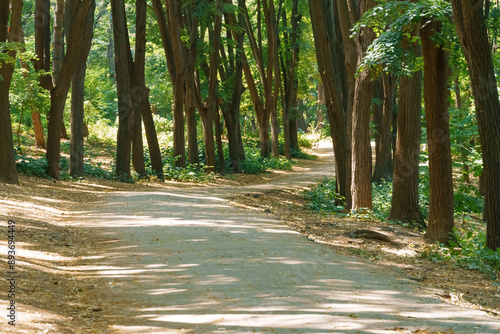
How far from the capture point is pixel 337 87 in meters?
15.9

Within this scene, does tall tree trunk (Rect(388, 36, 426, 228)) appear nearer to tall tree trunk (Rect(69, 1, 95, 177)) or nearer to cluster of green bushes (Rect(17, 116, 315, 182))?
cluster of green bushes (Rect(17, 116, 315, 182))

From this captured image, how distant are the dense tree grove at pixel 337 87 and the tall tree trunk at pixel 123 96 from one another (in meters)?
0.04

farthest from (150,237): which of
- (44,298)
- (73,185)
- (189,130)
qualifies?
(189,130)

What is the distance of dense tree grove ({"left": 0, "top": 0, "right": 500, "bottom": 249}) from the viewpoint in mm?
9762

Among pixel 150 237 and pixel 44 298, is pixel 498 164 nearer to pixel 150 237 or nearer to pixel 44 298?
pixel 150 237

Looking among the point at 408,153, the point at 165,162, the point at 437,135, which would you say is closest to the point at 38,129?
the point at 165,162

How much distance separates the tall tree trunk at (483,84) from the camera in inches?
345

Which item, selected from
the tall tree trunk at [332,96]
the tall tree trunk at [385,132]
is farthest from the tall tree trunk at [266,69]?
the tall tree trunk at [332,96]

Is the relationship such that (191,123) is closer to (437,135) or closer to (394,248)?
(437,135)

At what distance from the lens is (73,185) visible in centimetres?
1667

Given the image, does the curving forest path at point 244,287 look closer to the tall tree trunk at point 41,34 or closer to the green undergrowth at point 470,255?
the green undergrowth at point 470,255

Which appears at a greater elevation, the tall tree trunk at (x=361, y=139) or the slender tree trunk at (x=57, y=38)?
the slender tree trunk at (x=57, y=38)

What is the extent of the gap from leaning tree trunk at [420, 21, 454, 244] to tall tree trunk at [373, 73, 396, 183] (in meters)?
8.54

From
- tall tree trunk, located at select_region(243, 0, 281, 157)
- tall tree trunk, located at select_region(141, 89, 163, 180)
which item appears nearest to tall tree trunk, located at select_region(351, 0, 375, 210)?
tall tree trunk, located at select_region(141, 89, 163, 180)
